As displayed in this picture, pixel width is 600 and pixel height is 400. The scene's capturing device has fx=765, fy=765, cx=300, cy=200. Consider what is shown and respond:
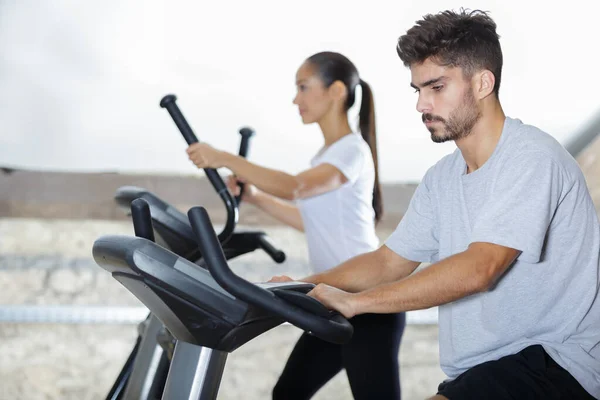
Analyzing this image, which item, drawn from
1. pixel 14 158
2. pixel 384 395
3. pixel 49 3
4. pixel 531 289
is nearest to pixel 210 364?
pixel 531 289

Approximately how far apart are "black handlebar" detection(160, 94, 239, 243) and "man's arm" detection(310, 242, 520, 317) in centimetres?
85

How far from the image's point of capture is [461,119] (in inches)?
56.6

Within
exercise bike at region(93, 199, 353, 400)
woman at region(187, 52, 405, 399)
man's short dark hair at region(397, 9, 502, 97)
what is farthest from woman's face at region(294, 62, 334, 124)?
exercise bike at region(93, 199, 353, 400)

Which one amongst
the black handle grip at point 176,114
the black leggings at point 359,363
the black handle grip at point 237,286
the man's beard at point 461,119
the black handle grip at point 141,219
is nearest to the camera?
the black handle grip at point 237,286

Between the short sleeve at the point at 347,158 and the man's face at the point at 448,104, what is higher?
the man's face at the point at 448,104

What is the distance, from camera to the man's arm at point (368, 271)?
1660 mm

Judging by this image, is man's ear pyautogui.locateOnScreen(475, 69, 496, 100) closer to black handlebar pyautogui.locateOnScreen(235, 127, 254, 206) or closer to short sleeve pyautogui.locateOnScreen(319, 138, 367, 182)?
short sleeve pyautogui.locateOnScreen(319, 138, 367, 182)

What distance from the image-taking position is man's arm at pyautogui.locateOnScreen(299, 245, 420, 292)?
166 centimetres

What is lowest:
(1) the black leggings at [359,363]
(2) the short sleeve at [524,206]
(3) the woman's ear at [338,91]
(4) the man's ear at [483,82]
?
(1) the black leggings at [359,363]

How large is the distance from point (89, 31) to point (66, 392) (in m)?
1.64

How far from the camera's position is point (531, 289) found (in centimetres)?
138

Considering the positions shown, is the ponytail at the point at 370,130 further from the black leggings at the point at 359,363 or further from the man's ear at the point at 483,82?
the man's ear at the point at 483,82

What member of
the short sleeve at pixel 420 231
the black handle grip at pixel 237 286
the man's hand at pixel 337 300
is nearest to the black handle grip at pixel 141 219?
the black handle grip at pixel 237 286

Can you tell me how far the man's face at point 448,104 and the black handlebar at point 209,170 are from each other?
81 cm
